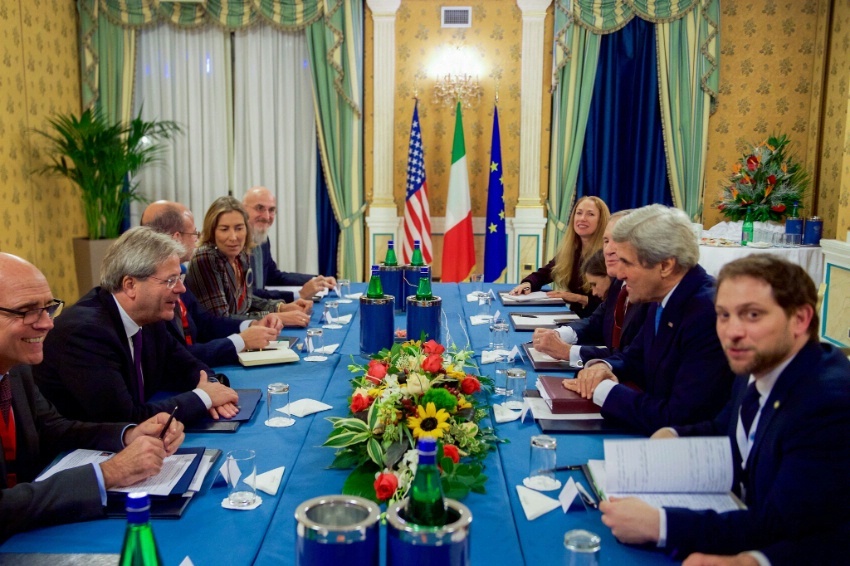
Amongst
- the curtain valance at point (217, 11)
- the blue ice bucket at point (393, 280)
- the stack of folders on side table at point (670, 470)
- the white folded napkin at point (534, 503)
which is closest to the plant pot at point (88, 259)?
the curtain valance at point (217, 11)

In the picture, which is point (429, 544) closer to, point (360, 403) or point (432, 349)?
point (360, 403)

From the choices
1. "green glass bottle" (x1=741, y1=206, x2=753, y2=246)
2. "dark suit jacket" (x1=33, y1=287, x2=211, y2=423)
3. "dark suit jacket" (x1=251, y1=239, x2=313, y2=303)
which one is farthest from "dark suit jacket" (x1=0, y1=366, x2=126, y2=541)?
"green glass bottle" (x1=741, y1=206, x2=753, y2=246)

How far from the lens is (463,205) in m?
6.48

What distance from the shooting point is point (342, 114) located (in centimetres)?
656

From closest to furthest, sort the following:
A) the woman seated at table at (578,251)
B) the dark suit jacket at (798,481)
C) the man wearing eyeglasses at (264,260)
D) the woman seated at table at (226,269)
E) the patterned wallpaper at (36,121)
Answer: the dark suit jacket at (798,481), the woman seated at table at (226,269), the woman seated at table at (578,251), the man wearing eyeglasses at (264,260), the patterned wallpaper at (36,121)

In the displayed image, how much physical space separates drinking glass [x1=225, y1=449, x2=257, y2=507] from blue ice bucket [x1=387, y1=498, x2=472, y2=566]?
63cm

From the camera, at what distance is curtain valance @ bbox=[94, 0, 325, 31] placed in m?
6.35

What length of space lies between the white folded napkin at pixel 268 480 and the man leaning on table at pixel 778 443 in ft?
2.23

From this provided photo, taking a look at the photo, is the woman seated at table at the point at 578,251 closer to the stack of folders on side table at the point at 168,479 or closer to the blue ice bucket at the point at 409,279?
the blue ice bucket at the point at 409,279

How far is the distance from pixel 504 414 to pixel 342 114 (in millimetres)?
4921

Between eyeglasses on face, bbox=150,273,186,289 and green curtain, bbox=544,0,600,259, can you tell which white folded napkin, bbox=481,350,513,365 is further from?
green curtain, bbox=544,0,600,259

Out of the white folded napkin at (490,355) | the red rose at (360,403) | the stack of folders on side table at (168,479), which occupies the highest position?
the red rose at (360,403)

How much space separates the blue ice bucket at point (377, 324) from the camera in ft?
8.84

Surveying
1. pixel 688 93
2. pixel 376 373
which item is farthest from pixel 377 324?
pixel 688 93
